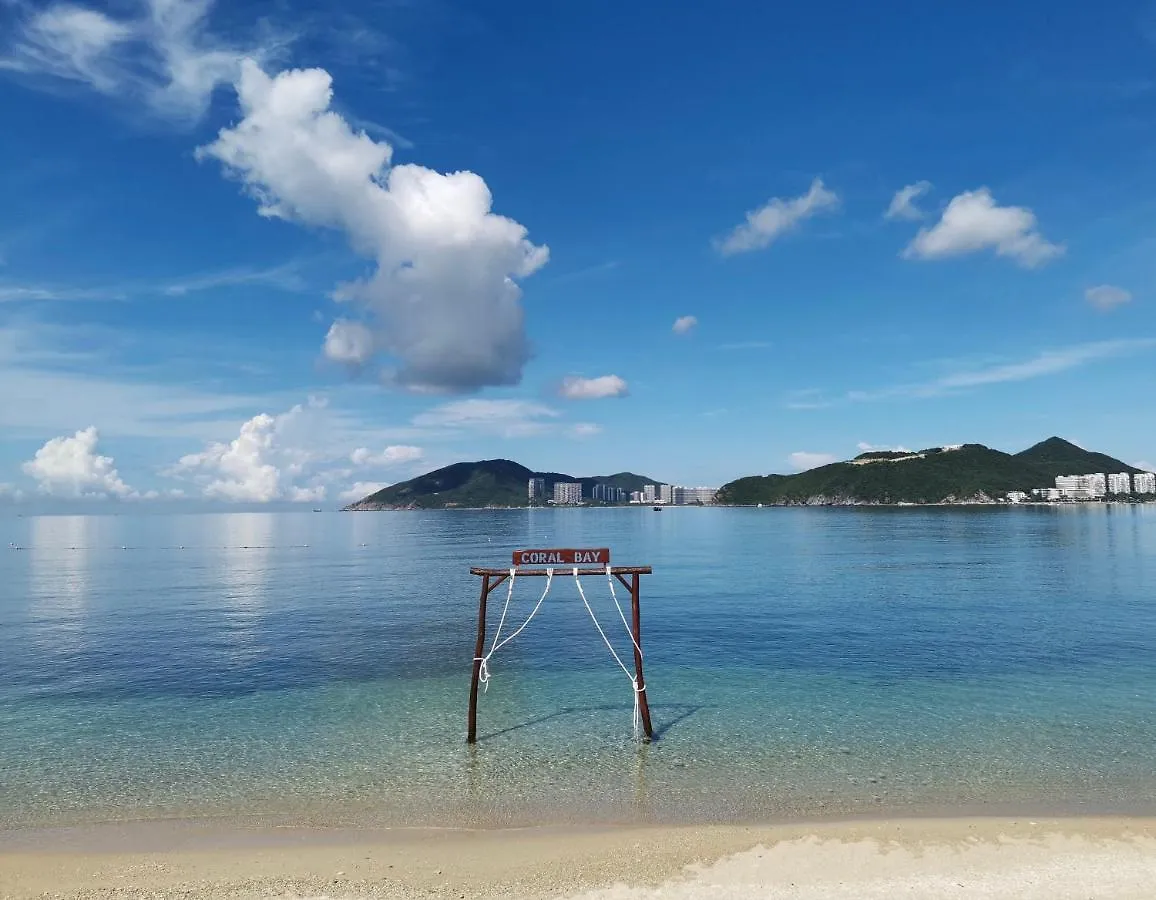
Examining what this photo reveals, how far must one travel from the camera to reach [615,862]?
51.8 ft

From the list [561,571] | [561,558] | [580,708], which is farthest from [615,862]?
[580,708]

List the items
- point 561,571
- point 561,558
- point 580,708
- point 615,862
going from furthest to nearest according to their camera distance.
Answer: point 580,708, point 561,558, point 561,571, point 615,862

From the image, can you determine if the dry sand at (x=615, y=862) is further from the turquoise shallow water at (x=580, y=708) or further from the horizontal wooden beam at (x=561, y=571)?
the horizontal wooden beam at (x=561, y=571)

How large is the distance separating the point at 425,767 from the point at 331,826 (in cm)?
439

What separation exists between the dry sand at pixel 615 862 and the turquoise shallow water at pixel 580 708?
1352 millimetres

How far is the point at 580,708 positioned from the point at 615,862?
12.8m

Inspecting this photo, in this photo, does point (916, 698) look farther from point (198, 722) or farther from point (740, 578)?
point (740, 578)

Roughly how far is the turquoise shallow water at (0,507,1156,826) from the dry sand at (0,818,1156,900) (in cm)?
135

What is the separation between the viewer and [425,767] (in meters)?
22.2

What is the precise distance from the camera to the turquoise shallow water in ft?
65.0

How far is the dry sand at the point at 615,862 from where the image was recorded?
14.6m

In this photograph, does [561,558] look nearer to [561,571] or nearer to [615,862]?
[561,571]

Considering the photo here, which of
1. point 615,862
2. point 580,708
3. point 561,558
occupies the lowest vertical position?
point 580,708

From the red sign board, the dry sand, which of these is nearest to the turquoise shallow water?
the dry sand
